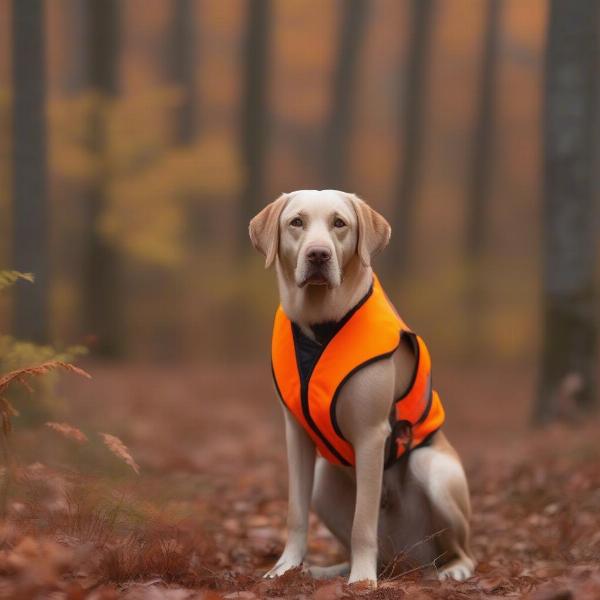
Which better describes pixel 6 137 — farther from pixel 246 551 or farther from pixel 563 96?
pixel 246 551

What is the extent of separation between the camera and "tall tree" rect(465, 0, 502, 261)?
21359mm

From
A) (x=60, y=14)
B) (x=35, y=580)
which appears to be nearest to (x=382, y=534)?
(x=35, y=580)

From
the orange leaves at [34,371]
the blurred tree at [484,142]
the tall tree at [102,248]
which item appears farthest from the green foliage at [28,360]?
the blurred tree at [484,142]

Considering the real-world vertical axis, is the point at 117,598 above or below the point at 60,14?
below

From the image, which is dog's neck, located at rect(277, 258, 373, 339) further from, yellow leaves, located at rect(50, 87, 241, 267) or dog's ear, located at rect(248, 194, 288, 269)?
yellow leaves, located at rect(50, 87, 241, 267)

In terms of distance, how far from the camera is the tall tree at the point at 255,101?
1778 cm

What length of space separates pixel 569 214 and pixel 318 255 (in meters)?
5.72

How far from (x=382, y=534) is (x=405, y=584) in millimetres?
879

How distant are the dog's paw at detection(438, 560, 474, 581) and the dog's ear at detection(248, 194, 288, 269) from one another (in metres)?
1.74

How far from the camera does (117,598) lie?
3.12m

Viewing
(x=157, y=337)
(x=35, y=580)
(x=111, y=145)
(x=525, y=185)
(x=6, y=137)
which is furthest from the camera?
(x=525, y=185)

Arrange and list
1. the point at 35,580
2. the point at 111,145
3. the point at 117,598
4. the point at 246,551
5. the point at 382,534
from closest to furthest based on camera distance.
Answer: the point at 35,580, the point at 117,598, the point at 382,534, the point at 246,551, the point at 111,145

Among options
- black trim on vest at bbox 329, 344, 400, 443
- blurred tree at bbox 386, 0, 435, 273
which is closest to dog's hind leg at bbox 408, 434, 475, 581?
black trim on vest at bbox 329, 344, 400, 443

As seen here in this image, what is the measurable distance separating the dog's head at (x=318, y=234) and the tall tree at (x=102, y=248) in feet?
36.0
